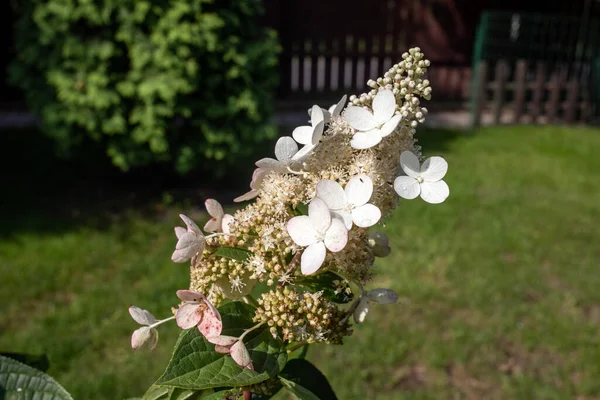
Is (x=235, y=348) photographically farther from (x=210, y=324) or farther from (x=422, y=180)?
(x=422, y=180)

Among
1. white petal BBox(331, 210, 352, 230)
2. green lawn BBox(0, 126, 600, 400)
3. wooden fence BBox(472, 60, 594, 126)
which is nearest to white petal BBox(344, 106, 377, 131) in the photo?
white petal BBox(331, 210, 352, 230)

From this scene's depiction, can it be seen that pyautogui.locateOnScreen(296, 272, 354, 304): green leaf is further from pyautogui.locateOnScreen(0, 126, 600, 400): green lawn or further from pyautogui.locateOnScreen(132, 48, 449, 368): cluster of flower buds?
pyautogui.locateOnScreen(0, 126, 600, 400): green lawn

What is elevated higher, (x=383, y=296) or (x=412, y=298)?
(x=383, y=296)

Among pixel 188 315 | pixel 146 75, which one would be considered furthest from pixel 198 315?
pixel 146 75

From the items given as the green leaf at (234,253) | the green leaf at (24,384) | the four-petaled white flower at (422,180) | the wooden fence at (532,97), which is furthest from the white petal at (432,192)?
the wooden fence at (532,97)

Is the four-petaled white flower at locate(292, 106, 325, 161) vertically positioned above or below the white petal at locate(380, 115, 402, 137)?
below
